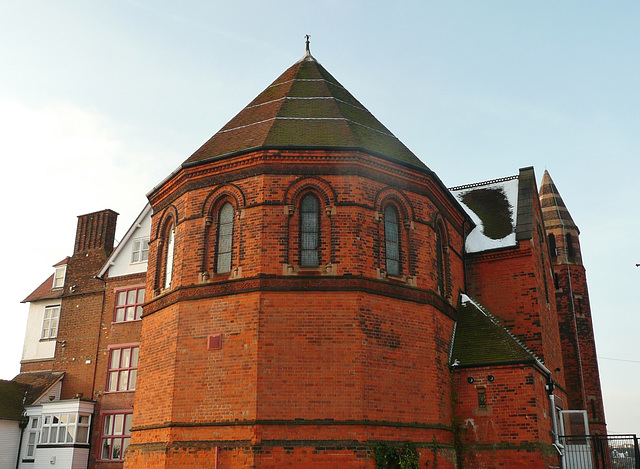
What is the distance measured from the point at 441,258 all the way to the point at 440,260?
0.58 feet

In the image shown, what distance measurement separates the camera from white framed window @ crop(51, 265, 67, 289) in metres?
28.5

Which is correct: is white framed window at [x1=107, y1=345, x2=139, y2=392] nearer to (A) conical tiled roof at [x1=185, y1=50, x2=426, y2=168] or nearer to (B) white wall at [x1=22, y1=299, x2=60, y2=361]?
(B) white wall at [x1=22, y1=299, x2=60, y2=361]

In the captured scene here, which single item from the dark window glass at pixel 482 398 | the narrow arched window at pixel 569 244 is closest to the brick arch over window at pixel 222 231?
the dark window glass at pixel 482 398

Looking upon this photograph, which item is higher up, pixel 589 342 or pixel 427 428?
pixel 589 342

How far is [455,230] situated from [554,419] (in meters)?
6.40

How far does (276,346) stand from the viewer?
13.9 m

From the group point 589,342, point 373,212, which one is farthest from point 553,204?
point 373,212

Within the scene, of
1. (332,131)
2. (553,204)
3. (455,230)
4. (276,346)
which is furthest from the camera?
(553,204)

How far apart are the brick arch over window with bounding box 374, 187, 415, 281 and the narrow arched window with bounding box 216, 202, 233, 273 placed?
3723 mm

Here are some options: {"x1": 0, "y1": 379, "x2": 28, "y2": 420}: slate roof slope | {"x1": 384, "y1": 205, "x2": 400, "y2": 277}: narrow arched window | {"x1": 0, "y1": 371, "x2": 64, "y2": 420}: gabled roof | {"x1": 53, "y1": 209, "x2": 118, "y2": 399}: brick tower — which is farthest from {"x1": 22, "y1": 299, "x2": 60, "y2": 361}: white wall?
{"x1": 384, "y1": 205, "x2": 400, "y2": 277}: narrow arched window

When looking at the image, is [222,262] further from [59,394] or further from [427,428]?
[59,394]

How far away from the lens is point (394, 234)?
52.6 ft

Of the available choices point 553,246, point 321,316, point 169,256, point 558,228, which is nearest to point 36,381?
point 169,256

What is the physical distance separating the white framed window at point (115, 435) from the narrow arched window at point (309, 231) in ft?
40.3
